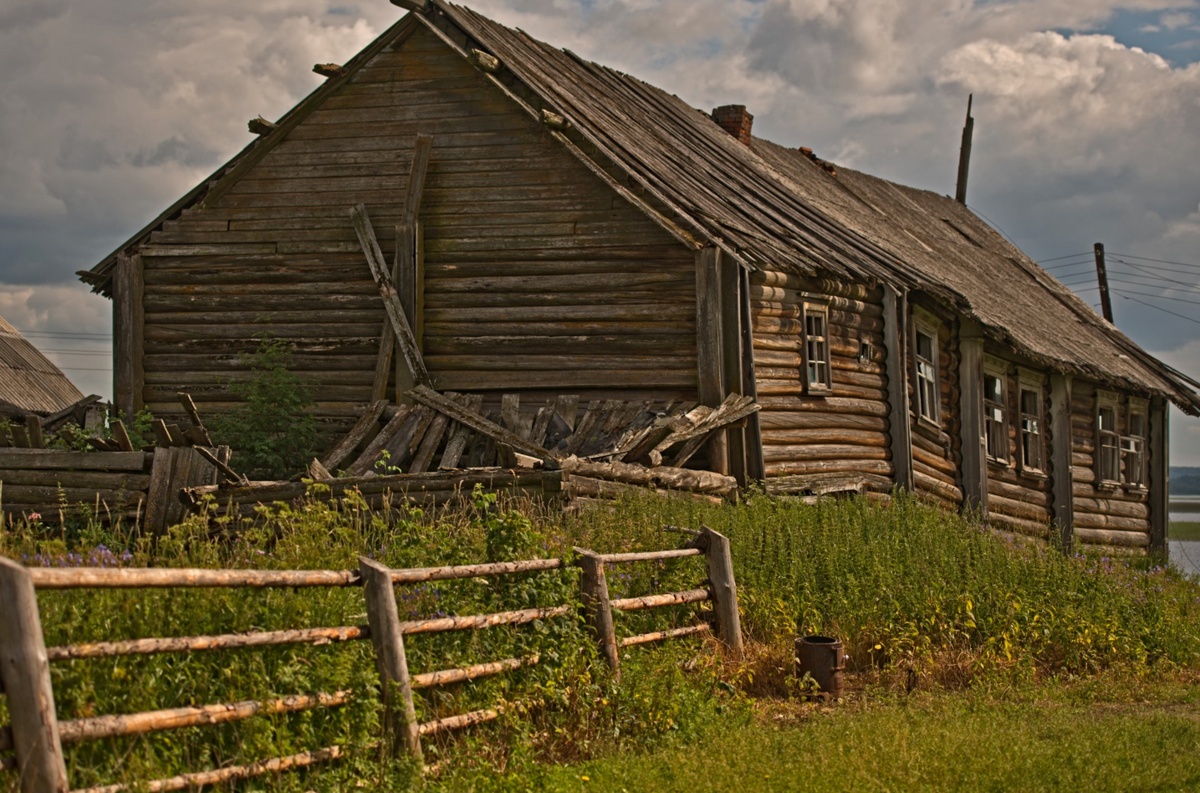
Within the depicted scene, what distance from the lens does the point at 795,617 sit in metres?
9.55

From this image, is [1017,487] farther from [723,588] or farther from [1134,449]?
[723,588]

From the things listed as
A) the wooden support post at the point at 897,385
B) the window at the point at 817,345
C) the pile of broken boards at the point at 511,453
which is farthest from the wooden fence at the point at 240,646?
the wooden support post at the point at 897,385

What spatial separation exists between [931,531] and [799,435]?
12.5 feet

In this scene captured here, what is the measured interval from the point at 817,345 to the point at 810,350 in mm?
117

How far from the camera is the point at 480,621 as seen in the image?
6.53 m

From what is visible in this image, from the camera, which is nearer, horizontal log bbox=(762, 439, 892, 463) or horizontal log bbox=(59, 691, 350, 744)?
horizontal log bbox=(59, 691, 350, 744)

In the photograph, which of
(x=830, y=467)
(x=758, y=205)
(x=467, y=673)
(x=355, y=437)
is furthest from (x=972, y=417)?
(x=467, y=673)

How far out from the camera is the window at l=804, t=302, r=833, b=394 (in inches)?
634

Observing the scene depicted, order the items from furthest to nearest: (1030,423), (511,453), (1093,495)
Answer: (1093,495)
(1030,423)
(511,453)

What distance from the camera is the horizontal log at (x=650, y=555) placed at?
781 cm

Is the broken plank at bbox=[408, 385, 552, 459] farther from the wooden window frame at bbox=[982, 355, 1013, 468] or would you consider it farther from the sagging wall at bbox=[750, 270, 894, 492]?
the wooden window frame at bbox=[982, 355, 1013, 468]

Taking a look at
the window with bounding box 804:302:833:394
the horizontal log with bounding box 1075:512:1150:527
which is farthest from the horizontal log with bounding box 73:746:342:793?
the horizontal log with bounding box 1075:512:1150:527

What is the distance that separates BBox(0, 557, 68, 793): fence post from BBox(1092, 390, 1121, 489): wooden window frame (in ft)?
72.3

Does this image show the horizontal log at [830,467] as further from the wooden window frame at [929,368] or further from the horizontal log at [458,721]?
the horizontal log at [458,721]
